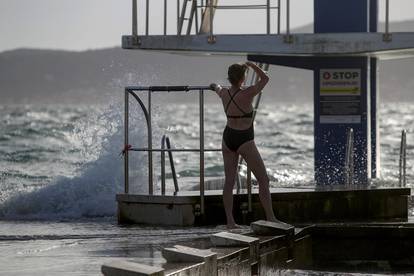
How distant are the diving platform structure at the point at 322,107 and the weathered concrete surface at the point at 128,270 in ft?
16.7

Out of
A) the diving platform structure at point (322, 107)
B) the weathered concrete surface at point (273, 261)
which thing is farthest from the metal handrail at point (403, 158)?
the weathered concrete surface at point (273, 261)

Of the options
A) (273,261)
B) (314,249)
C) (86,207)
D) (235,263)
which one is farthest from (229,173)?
(86,207)

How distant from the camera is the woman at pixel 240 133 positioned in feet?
45.4

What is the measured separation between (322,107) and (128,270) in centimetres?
1082

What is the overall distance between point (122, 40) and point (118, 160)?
13.7 ft

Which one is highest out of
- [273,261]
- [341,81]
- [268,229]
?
[341,81]

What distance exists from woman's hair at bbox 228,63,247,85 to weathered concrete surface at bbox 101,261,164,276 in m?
3.68

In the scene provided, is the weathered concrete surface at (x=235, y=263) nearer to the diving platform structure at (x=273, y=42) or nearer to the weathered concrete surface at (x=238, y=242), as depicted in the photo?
the weathered concrete surface at (x=238, y=242)

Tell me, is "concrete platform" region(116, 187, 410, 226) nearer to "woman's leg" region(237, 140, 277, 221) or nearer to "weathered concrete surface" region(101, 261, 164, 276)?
"woman's leg" region(237, 140, 277, 221)

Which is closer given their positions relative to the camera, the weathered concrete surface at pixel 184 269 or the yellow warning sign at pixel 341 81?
the weathered concrete surface at pixel 184 269

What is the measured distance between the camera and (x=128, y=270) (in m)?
10.2

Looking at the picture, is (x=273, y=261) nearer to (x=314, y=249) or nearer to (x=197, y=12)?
(x=314, y=249)

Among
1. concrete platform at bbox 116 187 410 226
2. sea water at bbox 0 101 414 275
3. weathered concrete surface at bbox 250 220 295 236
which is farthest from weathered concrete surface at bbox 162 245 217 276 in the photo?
concrete platform at bbox 116 187 410 226

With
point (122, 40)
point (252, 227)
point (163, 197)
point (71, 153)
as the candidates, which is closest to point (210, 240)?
point (252, 227)
